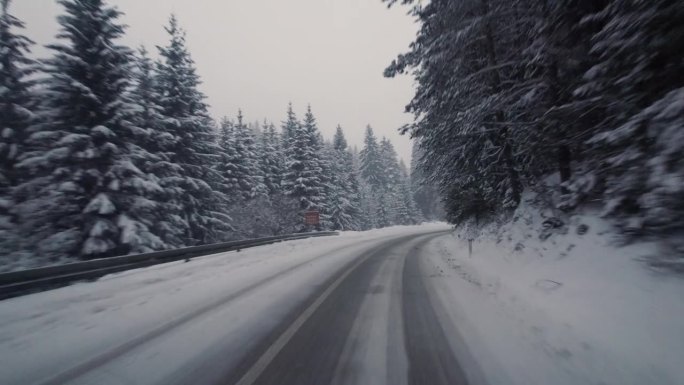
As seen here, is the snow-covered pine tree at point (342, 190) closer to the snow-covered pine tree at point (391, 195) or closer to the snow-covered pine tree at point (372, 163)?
the snow-covered pine tree at point (391, 195)

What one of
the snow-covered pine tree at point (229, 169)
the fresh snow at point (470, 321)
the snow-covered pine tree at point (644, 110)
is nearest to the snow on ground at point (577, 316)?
the fresh snow at point (470, 321)

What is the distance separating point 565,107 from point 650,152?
1.73m

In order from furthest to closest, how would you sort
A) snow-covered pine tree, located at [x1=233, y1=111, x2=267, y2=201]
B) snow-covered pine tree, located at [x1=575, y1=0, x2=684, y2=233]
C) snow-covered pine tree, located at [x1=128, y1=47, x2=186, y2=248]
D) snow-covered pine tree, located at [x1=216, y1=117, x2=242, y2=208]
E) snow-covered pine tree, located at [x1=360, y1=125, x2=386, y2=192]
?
snow-covered pine tree, located at [x1=360, y1=125, x2=386, y2=192], snow-covered pine tree, located at [x1=233, y1=111, x2=267, y2=201], snow-covered pine tree, located at [x1=216, y1=117, x2=242, y2=208], snow-covered pine tree, located at [x1=128, y1=47, x2=186, y2=248], snow-covered pine tree, located at [x1=575, y1=0, x2=684, y2=233]

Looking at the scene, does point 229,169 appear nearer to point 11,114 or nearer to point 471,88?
point 11,114

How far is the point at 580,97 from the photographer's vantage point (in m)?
6.27

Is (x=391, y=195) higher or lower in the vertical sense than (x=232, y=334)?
higher

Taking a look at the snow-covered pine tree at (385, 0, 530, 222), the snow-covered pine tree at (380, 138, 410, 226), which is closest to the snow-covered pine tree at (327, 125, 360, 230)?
the snow-covered pine tree at (380, 138, 410, 226)

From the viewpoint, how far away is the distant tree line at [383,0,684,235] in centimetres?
438

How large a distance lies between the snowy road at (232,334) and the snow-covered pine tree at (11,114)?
20.9ft

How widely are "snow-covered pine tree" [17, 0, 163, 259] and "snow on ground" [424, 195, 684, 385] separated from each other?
12643 millimetres

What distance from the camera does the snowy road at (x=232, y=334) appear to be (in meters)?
3.52

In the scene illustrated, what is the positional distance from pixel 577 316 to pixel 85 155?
52.3 ft

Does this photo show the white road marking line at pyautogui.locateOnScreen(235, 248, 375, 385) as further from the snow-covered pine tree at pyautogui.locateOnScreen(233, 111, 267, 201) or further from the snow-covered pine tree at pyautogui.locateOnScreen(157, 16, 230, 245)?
the snow-covered pine tree at pyautogui.locateOnScreen(233, 111, 267, 201)

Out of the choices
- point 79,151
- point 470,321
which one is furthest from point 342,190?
point 470,321
